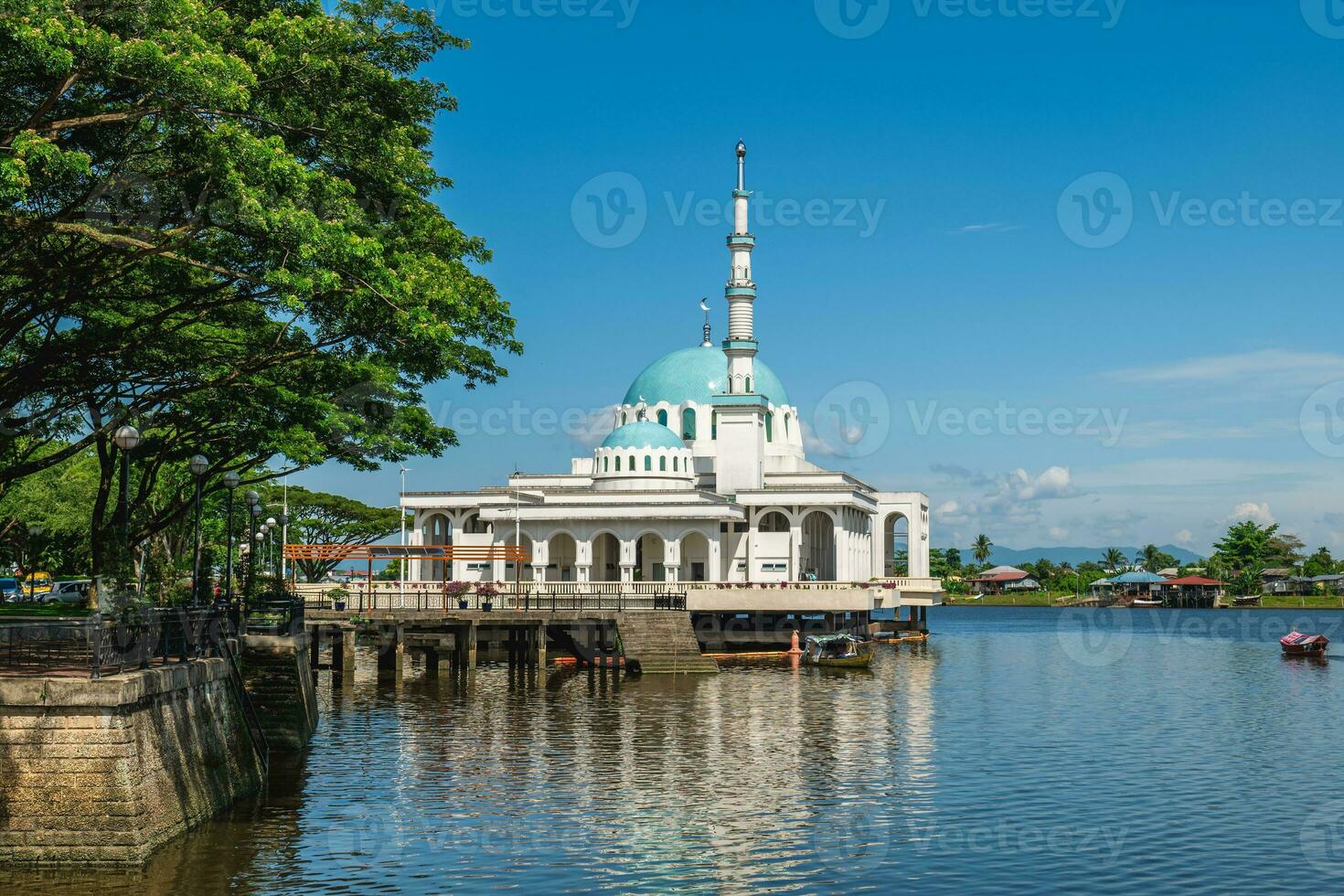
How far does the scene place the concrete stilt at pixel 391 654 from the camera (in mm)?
58750

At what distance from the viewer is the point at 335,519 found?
116125mm

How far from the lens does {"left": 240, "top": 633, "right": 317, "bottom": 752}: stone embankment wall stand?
3397 cm

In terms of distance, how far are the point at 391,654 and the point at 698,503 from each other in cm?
2781

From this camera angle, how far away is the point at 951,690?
58531mm

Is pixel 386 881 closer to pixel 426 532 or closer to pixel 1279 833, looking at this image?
pixel 1279 833

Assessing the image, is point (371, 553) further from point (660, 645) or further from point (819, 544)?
point (819, 544)

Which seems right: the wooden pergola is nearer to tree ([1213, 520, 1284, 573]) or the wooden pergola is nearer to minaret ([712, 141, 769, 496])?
minaret ([712, 141, 769, 496])

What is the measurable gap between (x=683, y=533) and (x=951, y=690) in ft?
93.7
